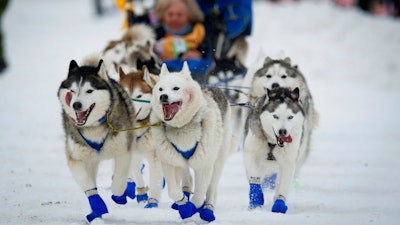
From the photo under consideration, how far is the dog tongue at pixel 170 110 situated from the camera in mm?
4152

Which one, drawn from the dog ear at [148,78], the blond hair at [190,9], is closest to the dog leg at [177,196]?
the dog ear at [148,78]

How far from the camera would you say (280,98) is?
4672 mm

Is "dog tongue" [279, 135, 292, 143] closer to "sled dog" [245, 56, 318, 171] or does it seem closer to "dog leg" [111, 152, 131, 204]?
"sled dog" [245, 56, 318, 171]

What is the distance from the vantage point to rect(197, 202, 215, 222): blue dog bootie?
4.35m

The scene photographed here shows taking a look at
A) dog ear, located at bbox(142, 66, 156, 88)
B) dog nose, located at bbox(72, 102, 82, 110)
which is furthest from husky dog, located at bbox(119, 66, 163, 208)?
dog nose, located at bbox(72, 102, 82, 110)

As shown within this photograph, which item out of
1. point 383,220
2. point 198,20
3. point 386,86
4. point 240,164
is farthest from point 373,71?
point 383,220

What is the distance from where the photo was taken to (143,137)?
15.4 ft

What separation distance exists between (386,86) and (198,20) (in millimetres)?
7270

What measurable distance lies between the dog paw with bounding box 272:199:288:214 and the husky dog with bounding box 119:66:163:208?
32.1 inches

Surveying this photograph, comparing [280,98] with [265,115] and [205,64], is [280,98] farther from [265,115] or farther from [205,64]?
[205,64]

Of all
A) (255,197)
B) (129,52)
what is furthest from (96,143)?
(129,52)

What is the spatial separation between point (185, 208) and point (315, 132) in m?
4.82

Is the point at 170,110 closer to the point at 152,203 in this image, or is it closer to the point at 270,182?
the point at 152,203

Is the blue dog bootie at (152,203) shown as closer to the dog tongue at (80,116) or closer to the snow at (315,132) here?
the snow at (315,132)
